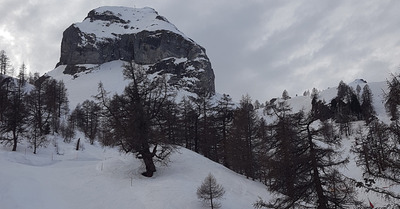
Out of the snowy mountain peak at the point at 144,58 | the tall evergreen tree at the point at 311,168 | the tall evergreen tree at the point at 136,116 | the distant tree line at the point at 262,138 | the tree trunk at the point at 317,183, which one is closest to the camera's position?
the distant tree line at the point at 262,138

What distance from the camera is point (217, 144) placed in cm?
3566

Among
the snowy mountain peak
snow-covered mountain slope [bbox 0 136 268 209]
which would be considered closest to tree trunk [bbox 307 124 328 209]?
snow-covered mountain slope [bbox 0 136 268 209]

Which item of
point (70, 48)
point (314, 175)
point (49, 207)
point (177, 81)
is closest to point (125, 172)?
point (49, 207)

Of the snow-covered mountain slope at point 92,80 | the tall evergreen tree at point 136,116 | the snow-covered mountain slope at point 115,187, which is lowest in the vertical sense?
the snow-covered mountain slope at point 115,187

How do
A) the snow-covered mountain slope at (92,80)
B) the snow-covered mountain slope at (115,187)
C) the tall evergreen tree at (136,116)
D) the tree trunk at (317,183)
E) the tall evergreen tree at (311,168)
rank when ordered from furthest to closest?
1. the snow-covered mountain slope at (92,80)
2. the tall evergreen tree at (136,116)
3. the snow-covered mountain slope at (115,187)
4. the tall evergreen tree at (311,168)
5. the tree trunk at (317,183)

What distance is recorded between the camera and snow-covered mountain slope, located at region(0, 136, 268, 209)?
50.8 feet

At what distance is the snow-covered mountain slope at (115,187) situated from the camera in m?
15.5

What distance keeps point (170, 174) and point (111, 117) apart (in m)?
6.53

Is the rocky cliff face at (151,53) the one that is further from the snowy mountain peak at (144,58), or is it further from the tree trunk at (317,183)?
the tree trunk at (317,183)

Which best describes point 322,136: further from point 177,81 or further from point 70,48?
point 70,48

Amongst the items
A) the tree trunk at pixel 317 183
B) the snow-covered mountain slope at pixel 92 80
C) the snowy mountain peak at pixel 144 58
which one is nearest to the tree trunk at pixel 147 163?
the tree trunk at pixel 317 183

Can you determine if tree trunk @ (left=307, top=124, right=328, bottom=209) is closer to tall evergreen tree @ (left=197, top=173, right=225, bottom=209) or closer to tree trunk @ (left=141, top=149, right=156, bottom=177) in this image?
tall evergreen tree @ (left=197, top=173, right=225, bottom=209)

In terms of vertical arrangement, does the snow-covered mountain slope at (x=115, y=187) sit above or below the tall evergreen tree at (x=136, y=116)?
below

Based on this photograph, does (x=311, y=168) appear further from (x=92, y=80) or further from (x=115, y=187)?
(x=92, y=80)
